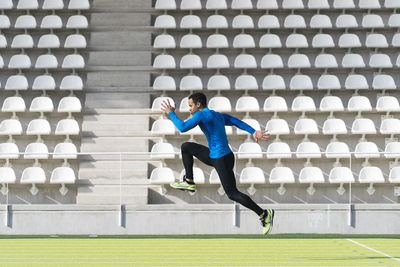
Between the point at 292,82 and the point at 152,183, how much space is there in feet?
12.3

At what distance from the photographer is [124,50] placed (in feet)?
46.0

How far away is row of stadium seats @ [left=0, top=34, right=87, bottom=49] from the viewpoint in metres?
13.5

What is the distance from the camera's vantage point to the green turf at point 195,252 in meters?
7.21

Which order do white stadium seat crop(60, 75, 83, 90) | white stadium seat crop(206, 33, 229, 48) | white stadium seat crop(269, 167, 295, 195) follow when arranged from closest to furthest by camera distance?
1. white stadium seat crop(269, 167, 295, 195)
2. white stadium seat crop(60, 75, 83, 90)
3. white stadium seat crop(206, 33, 229, 48)

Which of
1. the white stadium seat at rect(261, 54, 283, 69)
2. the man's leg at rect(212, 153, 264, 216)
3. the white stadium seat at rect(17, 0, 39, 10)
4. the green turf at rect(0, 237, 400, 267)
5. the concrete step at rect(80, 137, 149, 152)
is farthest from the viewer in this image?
the white stadium seat at rect(17, 0, 39, 10)

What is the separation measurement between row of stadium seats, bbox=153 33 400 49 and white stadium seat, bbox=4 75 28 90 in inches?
110

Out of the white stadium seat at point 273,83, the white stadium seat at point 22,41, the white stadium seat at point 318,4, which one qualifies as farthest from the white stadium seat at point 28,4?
the white stadium seat at point 318,4

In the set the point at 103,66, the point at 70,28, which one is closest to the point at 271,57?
the point at 103,66

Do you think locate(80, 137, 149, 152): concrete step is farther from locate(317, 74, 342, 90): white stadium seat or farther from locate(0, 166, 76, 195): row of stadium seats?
locate(317, 74, 342, 90): white stadium seat

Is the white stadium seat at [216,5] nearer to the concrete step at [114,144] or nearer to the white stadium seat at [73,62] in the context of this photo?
the white stadium seat at [73,62]

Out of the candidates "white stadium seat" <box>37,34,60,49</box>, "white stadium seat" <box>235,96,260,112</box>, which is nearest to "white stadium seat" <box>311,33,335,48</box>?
"white stadium seat" <box>235,96,260,112</box>

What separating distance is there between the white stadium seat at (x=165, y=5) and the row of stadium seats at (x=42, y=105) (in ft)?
9.72

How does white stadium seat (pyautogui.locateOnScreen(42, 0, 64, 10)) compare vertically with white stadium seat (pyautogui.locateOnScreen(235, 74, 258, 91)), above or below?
above

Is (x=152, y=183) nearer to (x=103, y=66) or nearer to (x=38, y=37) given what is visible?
(x=103, y=66)
